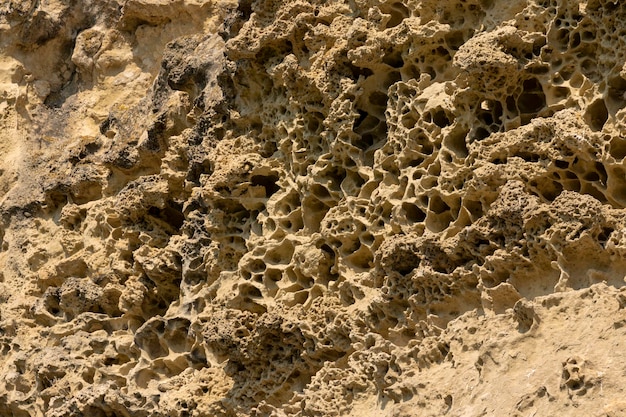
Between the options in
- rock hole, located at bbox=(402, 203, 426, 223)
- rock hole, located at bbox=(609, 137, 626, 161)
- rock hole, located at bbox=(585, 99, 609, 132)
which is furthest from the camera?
rock hole, located at bbox=(402, 203, 426, 223)

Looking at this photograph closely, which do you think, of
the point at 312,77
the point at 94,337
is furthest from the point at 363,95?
the point at 94,337

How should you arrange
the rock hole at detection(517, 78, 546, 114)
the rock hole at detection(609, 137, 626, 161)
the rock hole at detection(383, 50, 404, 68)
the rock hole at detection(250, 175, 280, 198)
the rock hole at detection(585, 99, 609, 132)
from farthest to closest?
the rock hole at detection(250, 175, 280, 198), the rock hole at detection(383, 50, 404, 68), the rock hole at detection(517, 78, 546, 114), the rock hole at detection(585, 99, 609, 132), the rock hole at detection(609, 137, 626, 161)

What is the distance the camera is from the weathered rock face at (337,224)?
17.1 feet

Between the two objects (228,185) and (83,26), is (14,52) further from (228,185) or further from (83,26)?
(228,185)

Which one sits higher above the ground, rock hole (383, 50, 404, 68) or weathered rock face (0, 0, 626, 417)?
rock hole (383, 50, 404, 68)

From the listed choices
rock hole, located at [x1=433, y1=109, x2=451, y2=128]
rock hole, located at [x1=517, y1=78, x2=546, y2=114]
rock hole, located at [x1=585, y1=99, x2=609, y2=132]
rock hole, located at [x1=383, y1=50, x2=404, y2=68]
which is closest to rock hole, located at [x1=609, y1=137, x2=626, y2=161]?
rock hole, located at [x1=585, y1=99, x2=609, y2=132]

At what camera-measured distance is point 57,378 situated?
24.8 feet

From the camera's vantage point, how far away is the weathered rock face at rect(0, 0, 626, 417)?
5.21 meters

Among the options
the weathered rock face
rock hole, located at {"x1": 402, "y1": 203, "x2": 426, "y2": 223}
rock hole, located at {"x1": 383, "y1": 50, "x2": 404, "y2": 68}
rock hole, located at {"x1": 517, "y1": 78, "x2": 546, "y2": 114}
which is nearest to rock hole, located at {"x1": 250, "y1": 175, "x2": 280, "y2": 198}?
the weathered rock face

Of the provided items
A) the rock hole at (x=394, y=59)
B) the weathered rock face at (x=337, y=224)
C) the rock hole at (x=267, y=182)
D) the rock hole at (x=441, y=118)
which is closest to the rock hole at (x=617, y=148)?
the weathered rock face at (x=337, y=224)

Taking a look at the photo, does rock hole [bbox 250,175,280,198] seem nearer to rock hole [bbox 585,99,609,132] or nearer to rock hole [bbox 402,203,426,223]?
rock hole [bbox 402,203,426,223]

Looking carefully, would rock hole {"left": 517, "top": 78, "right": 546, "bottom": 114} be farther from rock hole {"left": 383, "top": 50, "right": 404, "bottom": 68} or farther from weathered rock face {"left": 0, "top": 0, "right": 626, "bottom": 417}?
rock hole {"left": 383, "top": 50, "right": 404, "bottom": 68}

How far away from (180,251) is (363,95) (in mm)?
1576

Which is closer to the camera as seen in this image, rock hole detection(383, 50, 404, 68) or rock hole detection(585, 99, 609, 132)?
rock hole detection(585, 99, 609, 132)
